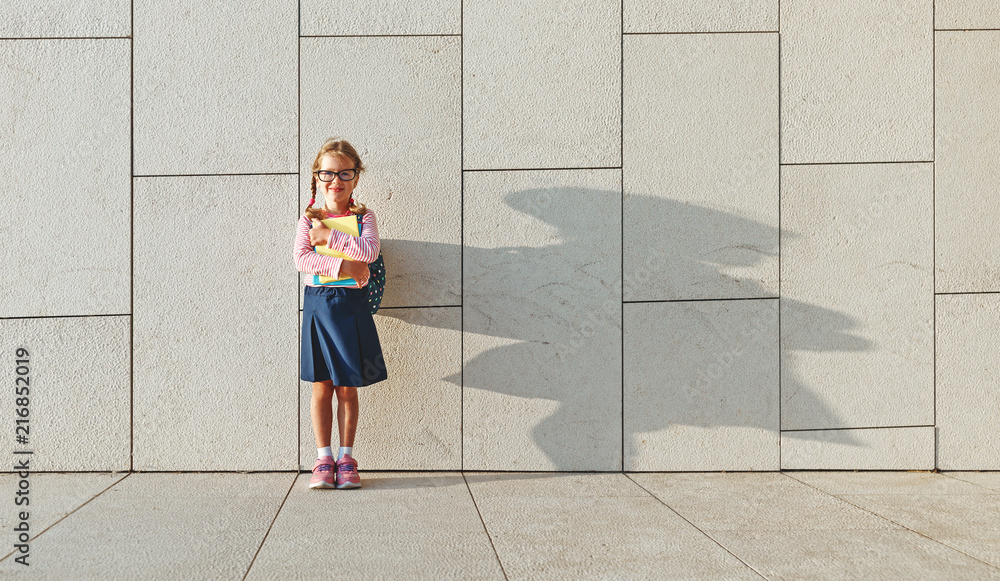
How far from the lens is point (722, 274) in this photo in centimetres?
419

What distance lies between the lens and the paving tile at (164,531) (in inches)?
101

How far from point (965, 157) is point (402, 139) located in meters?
3.52

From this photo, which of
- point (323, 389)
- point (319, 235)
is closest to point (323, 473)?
point (323, 389)

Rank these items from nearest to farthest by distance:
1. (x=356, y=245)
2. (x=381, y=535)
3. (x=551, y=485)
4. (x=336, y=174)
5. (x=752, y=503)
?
(x=381, y=535) < (x=752, y=503) < (x=356, y=245) < (x=336, y=174) < (x=551, y=485)

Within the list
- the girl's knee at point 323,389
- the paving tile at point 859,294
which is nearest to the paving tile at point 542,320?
the girl's knee at point 323,389

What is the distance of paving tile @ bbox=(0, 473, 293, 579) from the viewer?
2574mm

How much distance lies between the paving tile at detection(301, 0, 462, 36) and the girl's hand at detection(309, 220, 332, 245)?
4.24 ft

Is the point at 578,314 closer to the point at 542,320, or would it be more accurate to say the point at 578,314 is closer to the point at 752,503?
the point at 542,320

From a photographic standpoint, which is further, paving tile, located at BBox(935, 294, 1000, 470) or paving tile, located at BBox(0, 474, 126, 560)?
paving tile, located at BBox(935, 294, 1000, 470)

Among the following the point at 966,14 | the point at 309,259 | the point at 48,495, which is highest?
the point at 966,14

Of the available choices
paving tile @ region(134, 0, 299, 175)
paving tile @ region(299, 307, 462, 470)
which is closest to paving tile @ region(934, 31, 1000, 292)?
paving tile @ region(299, 307, 462, 470)

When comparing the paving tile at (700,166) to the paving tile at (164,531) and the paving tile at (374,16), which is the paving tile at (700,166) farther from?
the paving tile at (164,531)

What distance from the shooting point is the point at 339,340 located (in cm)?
368

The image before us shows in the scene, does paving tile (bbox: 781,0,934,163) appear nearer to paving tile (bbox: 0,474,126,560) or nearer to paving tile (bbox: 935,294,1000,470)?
paving tile (bbox: 935,294,1000,470)
